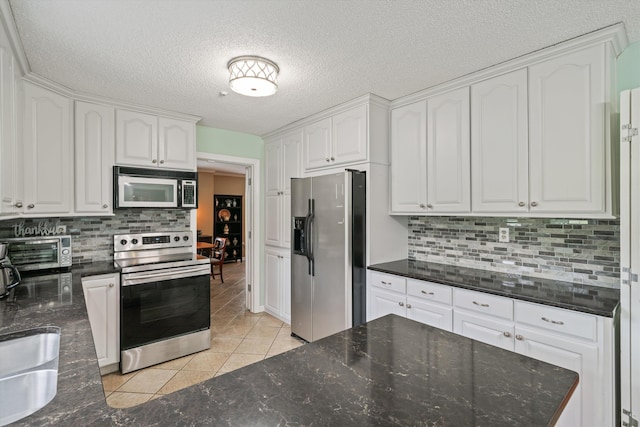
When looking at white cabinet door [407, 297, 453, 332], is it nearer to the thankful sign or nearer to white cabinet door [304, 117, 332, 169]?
white cabinet door [304, 117, 332, 169]

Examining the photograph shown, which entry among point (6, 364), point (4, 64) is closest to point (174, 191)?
point (4, 64)

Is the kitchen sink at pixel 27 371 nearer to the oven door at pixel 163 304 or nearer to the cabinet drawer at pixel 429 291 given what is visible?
the oven door at pixel 163 304

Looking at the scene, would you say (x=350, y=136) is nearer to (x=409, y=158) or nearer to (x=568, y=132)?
(x=409, y=158)

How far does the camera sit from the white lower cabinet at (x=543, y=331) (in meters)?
1.56

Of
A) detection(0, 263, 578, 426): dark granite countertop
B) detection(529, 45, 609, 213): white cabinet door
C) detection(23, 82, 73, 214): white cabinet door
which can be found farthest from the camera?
detection(23, 82, 73, 214): white cabinet door

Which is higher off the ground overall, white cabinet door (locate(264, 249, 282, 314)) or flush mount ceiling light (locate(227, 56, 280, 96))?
flush mount ceiling light (locate(227, 56, 280, 96))

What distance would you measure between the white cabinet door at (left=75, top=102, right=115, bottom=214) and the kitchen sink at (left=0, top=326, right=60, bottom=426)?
167 cm

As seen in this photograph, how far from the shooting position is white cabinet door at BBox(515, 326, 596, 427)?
5.19ft

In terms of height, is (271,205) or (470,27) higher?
(470,27)

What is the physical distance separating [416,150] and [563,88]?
1.05 m

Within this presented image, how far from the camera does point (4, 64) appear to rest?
1.58 metres

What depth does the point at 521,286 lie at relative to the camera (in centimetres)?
204

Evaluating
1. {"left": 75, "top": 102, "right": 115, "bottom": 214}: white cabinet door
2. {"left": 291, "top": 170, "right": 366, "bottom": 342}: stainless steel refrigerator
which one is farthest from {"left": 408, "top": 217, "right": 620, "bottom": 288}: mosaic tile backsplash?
{"left": 75, "top": 102, "right": 115, "bottom": 214}: white cabinet door

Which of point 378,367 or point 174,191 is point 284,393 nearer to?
point 378,367
